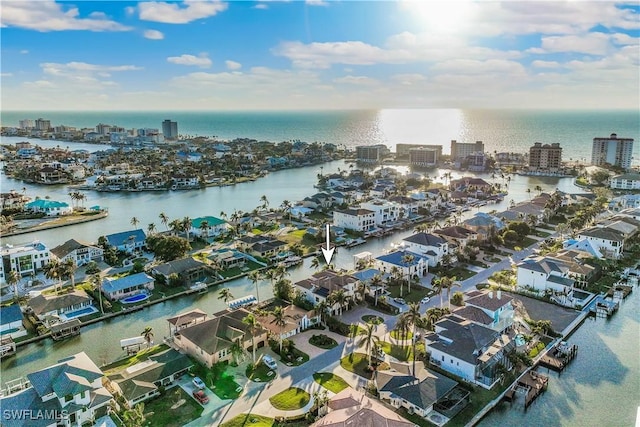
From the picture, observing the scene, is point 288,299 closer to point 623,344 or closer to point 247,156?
point 623,344

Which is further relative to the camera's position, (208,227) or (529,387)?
(208,227)

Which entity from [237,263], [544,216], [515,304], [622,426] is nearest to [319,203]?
[237,263]

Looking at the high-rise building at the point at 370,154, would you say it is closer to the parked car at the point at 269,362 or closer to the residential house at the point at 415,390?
the parked car at the point at 269,362

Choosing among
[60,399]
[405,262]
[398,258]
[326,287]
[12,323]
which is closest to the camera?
[60,399]

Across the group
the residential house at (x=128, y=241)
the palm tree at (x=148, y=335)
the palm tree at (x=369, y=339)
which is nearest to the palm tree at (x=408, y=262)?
the palm tree at (x=369, y=339)

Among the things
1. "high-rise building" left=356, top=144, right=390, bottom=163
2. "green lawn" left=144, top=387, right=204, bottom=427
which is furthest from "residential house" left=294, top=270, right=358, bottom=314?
"high-rise building" left=356, top=144, right=390, bottom=163

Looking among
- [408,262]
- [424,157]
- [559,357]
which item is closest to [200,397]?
[559,357]

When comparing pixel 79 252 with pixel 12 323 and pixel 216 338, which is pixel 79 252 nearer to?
pixel 12 323
